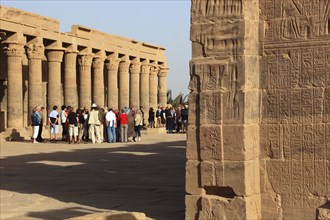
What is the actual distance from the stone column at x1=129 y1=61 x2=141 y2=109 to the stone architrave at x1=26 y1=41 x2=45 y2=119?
541 inches

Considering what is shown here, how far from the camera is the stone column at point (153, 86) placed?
47656 mm

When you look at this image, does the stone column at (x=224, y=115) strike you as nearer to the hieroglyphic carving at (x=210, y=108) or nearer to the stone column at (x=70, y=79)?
the hieroglyphic carving at (x=210, y=108)

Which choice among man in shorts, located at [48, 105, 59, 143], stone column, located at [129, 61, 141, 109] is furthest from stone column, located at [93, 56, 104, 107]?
man in shorts, located at [48, 105, 59, 143]

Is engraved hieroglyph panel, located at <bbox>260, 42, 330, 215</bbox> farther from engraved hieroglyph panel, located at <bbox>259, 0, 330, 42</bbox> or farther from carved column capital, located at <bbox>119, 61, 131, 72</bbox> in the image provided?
carved column capital, located at <bbox>119, 61, 131, 72</bbox>

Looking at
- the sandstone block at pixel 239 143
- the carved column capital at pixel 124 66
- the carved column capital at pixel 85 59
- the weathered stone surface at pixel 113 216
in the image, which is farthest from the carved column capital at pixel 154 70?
the weathered stone surface at pixel 113 216

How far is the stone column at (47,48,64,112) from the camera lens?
31.8 metres

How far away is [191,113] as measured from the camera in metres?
8.18

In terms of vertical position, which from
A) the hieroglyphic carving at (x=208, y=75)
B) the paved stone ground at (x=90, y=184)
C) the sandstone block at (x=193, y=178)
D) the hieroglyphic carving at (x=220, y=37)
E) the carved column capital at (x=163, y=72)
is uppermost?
the carved column capital at (x=163, y=72)

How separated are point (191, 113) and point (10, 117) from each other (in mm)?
21504

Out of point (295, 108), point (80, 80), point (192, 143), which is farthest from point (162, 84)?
point (295, 108)

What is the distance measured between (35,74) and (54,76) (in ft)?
5.29

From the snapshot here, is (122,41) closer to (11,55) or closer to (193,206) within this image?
(11,55)

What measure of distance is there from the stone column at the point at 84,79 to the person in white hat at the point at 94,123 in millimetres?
10790

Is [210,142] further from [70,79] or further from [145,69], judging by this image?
A: [145,69]
